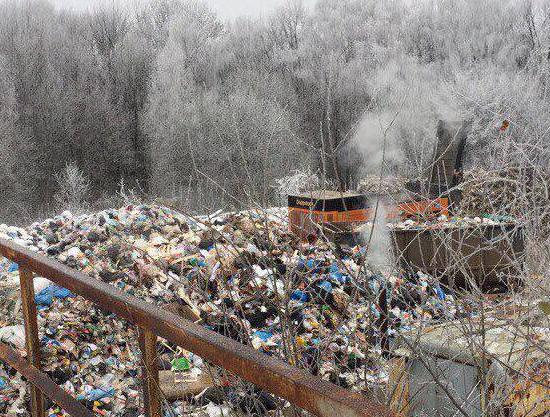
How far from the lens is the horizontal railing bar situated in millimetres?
1510

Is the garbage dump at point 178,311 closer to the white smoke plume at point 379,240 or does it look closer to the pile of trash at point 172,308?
the pile of trash at point 172,308

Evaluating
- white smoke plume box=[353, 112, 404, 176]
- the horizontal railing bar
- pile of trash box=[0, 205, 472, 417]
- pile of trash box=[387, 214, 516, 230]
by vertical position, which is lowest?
white smoke plume box=[353, 112, 404, 176]

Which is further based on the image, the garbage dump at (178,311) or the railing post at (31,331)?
the garbage dump at (178,311)

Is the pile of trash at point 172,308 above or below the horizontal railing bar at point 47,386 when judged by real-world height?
below

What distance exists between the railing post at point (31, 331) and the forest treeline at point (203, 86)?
18.1 metres

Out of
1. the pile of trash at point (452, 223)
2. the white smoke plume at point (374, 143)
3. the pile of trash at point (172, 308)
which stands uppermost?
the pile of trash at point (452, 223)

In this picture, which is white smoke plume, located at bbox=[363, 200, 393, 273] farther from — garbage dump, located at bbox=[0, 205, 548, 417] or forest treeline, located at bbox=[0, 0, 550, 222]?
forest treeline, located at bbox=[0, 0, 550, 222]

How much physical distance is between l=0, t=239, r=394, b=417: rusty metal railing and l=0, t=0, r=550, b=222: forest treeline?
18.2 m

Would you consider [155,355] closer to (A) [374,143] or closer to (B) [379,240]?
(B) [379,240]

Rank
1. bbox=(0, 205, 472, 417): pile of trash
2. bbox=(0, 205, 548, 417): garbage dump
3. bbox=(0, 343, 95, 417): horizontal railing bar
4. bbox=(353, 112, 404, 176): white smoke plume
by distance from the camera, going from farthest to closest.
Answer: bbox=(353, 112, 404, 176): white smoke plume < bbox=(0, 205, 472, 417): pile of trash < bbox=(0, 205, 548, 417): garbage dump < bbox=(0, 343, 95, 417): horizontal railing bar

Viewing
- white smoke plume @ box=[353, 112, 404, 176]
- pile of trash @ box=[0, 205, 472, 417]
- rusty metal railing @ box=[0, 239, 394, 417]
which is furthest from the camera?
white smoke plume @ box=[353, 112, 404, 176]

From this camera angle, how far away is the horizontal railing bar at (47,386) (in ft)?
4.95

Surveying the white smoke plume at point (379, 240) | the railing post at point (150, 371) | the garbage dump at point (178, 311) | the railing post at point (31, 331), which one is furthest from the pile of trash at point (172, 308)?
the railing post at point (150, 371)

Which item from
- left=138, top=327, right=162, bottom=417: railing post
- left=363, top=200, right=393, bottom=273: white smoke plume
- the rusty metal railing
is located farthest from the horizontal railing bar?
left=363, top=200, right=393, bottom=273: white smoke plume
